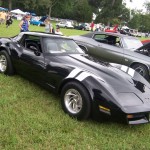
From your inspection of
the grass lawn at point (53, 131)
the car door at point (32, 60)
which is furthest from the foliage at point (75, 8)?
the grass lawn at point (53, 131)

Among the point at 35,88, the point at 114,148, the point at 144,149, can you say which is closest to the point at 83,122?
the point at 114,148

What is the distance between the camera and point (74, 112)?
450 cm

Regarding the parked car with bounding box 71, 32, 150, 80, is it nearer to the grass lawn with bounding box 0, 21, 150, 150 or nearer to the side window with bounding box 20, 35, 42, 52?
the side window with bounding box 20, 35, 42, 52

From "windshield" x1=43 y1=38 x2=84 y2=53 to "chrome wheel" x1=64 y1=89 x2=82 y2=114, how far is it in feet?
4.31

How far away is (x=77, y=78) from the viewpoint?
451cm

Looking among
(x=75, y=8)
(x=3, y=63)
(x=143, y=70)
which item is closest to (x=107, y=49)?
(x=143, y=70)

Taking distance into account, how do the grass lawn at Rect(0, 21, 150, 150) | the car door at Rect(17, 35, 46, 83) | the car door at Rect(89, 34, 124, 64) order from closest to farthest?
the grass lawn at Rect(0, 21, 150, 150)
the car door at Rect(17, 35, 46, 83)
the car door at Rect(89, 34, 124, 64)

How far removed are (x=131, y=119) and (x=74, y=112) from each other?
98cm

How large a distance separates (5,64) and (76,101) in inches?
108

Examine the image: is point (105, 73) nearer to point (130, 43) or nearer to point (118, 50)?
point (118, 50)

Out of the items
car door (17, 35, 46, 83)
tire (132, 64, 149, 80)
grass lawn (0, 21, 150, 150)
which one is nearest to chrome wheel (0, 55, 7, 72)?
car door (17, 35, 46, 83)

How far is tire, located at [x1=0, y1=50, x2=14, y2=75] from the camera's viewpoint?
20.8ft

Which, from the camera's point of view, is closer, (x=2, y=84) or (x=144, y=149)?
(x=144, y=149)

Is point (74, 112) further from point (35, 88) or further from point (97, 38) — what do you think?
point (97, 38)
